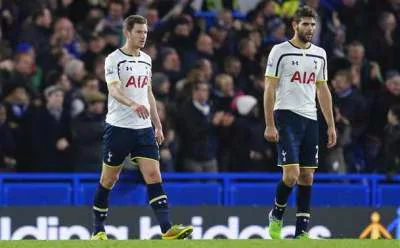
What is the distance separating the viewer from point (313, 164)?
14.0 meters

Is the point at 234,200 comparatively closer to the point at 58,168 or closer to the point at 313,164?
the point at 58,168

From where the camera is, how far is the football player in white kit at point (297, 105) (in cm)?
1376

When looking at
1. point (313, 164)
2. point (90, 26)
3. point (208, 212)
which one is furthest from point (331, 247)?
point (90, 26)

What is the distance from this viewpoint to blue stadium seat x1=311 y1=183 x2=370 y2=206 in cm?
1869

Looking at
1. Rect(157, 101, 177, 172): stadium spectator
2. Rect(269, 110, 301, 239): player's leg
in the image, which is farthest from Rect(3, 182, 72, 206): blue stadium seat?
Rect(269, 110, 301, 239): player's leg

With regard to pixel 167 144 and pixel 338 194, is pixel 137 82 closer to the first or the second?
pixel 167 144

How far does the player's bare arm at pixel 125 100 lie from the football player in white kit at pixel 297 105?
1.17m

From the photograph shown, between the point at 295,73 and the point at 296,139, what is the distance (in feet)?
2.02

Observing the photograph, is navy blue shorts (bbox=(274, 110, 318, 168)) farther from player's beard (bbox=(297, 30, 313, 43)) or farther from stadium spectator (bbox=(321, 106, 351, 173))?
stadium spectator (bbox=(321, 106, 351, 173))

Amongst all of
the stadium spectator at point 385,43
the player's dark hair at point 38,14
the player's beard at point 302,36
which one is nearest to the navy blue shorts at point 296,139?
the player's beard at point 302,36

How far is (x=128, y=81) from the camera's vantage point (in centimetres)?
1370

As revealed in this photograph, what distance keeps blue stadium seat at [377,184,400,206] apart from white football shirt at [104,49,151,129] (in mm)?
5788

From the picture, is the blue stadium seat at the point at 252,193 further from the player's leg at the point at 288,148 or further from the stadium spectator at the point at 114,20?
the player's leg at the point at 288,148

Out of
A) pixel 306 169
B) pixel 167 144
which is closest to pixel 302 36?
pixel 306 169
